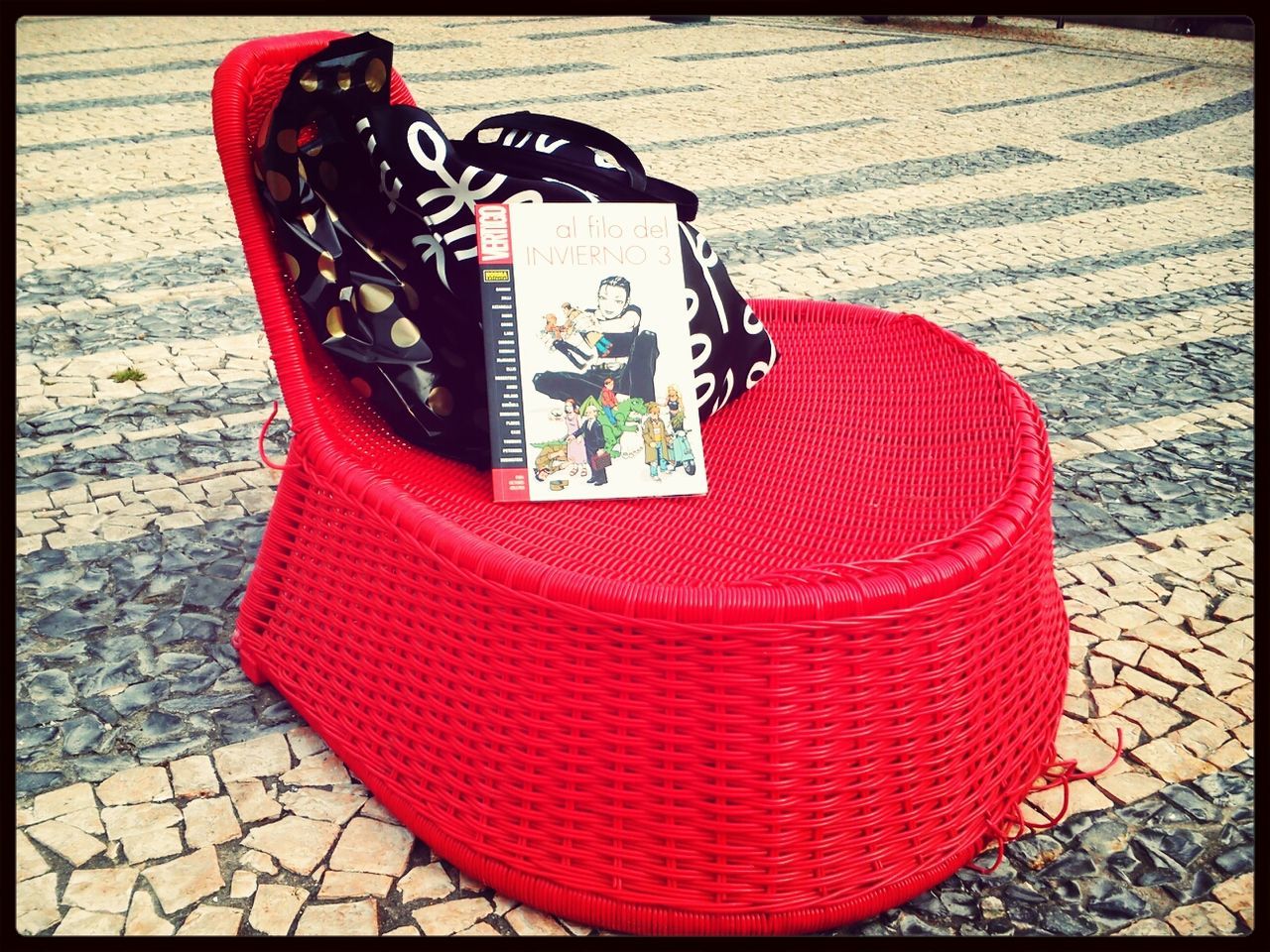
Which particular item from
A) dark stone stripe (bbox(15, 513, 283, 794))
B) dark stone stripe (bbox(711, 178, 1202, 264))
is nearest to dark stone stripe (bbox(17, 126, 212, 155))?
dark stone stripe (bbox(711, 178, 1202, 264))

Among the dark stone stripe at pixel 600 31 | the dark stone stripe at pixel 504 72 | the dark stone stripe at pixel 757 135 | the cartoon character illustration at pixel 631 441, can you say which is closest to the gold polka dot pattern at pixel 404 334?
the cartoon character illustration at pixel 631 441

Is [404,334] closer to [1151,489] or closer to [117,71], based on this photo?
[1151,489]

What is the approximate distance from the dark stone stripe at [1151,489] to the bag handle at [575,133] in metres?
1.22

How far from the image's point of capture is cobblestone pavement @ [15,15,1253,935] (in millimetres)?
1655

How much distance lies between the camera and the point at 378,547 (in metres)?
1.68

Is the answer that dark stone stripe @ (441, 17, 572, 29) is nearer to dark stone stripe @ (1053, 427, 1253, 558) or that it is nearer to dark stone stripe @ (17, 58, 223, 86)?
dark stone stripe @ (17, 58, 223, 86)

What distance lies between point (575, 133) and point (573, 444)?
60 centimetres

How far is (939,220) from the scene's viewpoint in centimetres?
473

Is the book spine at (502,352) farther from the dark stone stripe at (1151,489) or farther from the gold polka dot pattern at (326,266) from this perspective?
the dark stone stripe at (1151,489)

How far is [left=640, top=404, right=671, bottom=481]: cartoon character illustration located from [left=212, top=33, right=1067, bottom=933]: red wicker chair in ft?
0.23

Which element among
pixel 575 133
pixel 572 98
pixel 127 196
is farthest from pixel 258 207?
pixel 572 98

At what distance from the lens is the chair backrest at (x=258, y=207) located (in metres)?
1.83

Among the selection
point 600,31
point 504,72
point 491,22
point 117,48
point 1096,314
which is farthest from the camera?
point 491,22

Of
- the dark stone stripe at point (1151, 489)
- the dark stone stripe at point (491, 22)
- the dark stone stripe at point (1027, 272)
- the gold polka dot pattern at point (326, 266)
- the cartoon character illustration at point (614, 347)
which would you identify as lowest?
the dark stone stripe at point (1151, 489)
